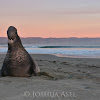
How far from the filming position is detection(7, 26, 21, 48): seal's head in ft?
17.4

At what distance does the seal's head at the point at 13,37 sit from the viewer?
17.4 feet

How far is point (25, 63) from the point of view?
563 centimetres

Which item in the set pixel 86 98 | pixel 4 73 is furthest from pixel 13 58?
pixel 86 98

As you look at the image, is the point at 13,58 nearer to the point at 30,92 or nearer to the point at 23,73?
the point at 23,73

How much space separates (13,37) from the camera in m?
5.41

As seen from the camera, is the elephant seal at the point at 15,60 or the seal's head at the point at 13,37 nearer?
the seal's head at the point at 13,37
